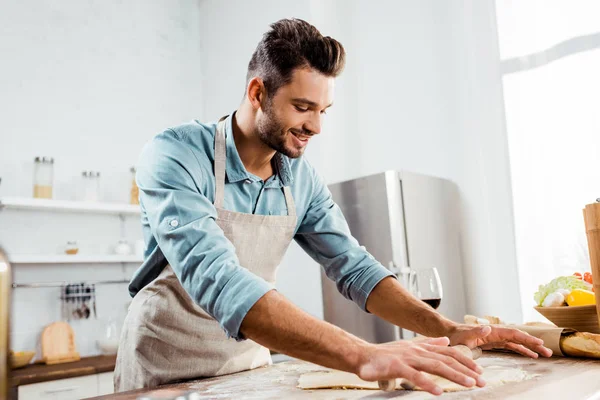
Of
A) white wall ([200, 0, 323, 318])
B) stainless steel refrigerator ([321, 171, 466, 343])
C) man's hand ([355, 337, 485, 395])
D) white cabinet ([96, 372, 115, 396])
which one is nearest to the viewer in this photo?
man's hand ([355, 337, 485, 395])

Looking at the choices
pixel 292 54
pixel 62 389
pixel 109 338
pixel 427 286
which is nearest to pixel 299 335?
pixel 427 286

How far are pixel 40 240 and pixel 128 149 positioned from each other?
2.86ft

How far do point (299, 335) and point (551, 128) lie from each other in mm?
2460

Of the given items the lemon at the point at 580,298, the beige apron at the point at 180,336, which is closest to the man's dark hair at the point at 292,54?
the beige apron at the point at 180,336

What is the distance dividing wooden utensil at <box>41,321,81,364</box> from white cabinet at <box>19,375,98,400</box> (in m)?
0.39

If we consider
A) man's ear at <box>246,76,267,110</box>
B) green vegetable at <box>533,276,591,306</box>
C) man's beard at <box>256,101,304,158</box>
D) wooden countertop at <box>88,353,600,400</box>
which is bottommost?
wooden countertop at <box>88,353,600,400</box>

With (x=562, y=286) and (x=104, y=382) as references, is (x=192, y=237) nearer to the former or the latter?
(x=562, y=286)

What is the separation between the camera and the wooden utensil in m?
2.98

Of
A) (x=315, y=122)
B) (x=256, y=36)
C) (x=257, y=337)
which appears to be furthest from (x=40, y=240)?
(x=257, y=337)

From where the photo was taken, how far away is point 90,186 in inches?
130

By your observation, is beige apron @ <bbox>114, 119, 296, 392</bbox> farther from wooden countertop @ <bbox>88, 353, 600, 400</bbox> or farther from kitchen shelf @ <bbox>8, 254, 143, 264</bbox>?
kitchen shelf @ <bbox>8, 254, 143, 264</bbox>

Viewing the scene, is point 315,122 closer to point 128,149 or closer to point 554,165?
point 554,165

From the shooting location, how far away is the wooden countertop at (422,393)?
0.89 metres

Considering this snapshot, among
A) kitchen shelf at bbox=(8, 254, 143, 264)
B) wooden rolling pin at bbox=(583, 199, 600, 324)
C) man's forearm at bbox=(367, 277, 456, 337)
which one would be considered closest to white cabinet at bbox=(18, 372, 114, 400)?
kitchen shelf at bbox=(8, 254, 143, 264)
